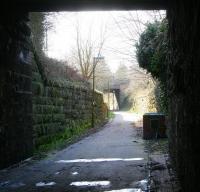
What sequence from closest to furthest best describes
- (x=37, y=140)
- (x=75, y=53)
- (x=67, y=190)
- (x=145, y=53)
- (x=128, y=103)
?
(x=67, y=190)
(x=37, y=140)
(x=145, y=53)
(x=75, y=53)
(x=128, y=103)

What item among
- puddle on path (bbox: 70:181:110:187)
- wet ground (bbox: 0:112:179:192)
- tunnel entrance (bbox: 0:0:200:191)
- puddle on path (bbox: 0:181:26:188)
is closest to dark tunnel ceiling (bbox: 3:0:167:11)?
tunnel entrance (bbox: 0:0:200:191)

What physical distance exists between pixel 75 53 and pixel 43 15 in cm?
2230

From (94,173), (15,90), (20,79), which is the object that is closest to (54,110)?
(20,79)

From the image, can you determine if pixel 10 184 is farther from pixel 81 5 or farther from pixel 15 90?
Answer: pixel 81 5

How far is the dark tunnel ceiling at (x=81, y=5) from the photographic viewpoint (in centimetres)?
922

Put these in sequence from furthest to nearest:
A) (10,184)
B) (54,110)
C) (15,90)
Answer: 1. (54,110)
2. (15,90)
3. (10,184)

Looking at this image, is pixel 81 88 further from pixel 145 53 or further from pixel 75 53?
pixel 75 53

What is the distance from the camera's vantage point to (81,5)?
9516mm

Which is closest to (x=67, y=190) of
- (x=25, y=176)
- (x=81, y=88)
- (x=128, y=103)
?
(x=25, y=176)

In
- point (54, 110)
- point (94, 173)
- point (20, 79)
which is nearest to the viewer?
point (94, 173)

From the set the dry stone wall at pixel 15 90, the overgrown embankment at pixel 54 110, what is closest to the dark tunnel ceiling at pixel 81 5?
the dry stone wall at pixel 15 90

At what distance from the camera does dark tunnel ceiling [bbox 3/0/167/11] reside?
9.22 m

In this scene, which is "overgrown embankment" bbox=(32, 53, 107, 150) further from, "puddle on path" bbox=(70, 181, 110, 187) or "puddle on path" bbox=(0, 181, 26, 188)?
"puddle on path" bbox=(70, 181, 110, 187)

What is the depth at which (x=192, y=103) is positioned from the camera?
4.73 meters
